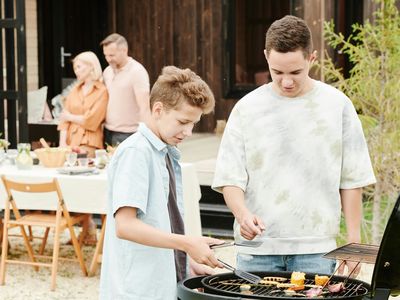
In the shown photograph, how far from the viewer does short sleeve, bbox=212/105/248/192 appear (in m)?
3.27

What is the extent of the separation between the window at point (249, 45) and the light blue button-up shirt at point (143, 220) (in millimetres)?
9678

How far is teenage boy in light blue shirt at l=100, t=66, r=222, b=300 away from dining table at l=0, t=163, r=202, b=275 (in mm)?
3634

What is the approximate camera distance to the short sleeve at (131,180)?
286cm

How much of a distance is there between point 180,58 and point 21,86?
5.03 meters

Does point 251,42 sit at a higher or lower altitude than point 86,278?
higher

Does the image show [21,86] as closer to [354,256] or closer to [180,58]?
[180,58]

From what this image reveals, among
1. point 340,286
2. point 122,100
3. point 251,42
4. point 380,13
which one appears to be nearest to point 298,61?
point 340,286

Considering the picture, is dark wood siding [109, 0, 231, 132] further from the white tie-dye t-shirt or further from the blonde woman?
the white tie-dye t-shirt

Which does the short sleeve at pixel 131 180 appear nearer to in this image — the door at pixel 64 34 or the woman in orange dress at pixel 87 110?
the woman in orange dress at pixel 87 110

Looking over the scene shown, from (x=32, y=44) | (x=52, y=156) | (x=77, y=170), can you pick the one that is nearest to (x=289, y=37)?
(x=77, y=170)

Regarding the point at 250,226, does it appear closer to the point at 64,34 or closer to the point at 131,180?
the point at 131,180

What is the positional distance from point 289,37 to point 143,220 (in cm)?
73

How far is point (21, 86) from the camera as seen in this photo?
9.12 meters

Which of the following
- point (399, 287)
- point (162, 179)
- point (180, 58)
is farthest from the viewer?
point (180, 58)
